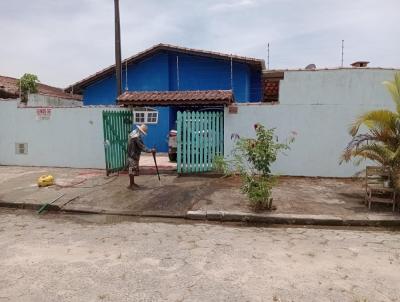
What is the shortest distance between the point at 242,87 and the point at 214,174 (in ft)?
22.8

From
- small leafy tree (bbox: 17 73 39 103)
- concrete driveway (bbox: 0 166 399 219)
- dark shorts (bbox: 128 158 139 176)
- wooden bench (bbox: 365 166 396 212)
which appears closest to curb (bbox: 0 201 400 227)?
concrete driveway (bbox: 0 166 399 219)

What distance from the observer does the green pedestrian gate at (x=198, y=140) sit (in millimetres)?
10609

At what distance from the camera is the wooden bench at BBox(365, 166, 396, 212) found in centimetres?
754

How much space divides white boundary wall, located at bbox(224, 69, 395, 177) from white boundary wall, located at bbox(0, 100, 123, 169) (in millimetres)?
4439

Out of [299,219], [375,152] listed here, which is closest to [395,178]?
[375,152]

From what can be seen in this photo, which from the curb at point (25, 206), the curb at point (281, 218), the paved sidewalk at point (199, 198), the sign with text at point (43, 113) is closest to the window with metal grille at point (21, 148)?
the sign with text at point (43, 113)

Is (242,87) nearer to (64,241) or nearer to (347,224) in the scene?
(347,224)

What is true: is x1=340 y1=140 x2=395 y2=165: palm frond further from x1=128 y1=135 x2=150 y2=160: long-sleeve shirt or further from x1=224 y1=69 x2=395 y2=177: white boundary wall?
x1=128 y1=135 x2=150 y2=160: long-sleeve shirt

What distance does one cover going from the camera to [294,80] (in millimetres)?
10453

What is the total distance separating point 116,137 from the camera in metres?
10.9

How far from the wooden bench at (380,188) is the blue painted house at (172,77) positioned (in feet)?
29.1

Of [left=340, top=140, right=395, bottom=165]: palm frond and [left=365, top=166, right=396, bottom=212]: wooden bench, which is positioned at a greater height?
[left=340, top=140, right=395, bottom=165]: palm frond

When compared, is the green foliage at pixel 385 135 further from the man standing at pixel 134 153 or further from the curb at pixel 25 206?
the curb at pixel 25 206

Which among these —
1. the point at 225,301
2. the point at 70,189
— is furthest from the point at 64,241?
the point at 70,189
